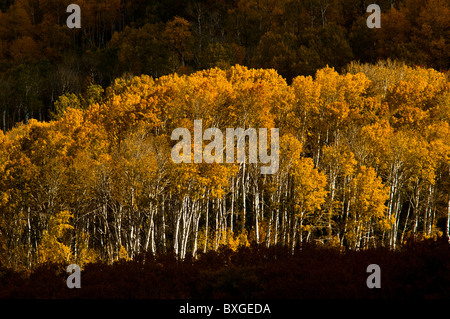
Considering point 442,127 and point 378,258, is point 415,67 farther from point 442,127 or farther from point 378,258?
point 378,258

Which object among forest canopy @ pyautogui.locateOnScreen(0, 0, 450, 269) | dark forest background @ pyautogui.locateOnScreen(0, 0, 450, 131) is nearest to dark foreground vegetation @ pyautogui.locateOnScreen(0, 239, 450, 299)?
forest canopy @ pyautogui.locateOnScreen(0, 0, 450, 269)

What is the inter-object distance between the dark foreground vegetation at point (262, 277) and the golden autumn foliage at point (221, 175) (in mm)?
15856

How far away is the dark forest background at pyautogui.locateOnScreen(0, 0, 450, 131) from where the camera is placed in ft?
314

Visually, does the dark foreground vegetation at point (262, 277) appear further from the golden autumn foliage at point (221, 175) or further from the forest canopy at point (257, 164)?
the golden autumn foliage at point (221, 175)

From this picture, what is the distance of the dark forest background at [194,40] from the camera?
95.8 metres

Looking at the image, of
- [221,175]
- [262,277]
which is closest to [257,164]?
[221,175]

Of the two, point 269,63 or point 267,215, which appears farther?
point 269,63

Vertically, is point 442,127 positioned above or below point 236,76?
below

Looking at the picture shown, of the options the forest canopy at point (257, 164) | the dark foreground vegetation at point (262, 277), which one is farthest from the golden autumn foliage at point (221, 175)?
the dark foreground vegetation at point (262, 277)
